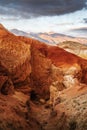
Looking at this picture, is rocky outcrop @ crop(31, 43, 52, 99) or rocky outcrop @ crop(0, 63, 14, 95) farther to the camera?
rocky outcrop @ crop(31, 43, 52, 99)

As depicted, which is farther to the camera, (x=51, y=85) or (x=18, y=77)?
(x=51, y=85)

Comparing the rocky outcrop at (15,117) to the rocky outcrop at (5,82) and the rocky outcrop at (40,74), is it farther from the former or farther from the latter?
the rocky outcrop at (40,74)

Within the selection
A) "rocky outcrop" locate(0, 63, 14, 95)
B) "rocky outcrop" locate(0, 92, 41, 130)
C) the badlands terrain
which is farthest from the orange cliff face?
"rocky outcrop" locate(0, 92, 41, 130)

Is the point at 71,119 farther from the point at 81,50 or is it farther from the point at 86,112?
the point at 81,50

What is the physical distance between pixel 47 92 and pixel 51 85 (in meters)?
1.73

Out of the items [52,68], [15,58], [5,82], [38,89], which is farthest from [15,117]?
Answer: [52,68]

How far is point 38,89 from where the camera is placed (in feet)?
130

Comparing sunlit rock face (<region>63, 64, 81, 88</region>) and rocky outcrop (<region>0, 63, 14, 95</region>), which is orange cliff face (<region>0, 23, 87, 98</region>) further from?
sunlit rock face (<region>63, 64, 81, 88</region>)

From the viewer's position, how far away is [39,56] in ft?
136

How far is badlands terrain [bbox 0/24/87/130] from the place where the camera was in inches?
861

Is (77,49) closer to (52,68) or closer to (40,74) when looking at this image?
(52,68)

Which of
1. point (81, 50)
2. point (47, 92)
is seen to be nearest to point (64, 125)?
point (47, 92)

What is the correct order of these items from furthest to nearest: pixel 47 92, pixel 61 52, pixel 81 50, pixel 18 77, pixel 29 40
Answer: pixel 81 50 → pixel 61 52 → pixel 29 40 → pixel 47 92 → pixel 18 77

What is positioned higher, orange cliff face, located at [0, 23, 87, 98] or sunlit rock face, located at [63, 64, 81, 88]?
orange cliff face, located at [0, 23, 87, 98]
